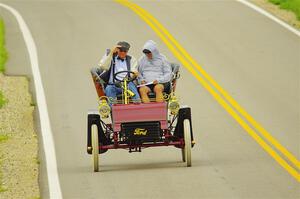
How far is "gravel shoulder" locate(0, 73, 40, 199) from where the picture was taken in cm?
1592

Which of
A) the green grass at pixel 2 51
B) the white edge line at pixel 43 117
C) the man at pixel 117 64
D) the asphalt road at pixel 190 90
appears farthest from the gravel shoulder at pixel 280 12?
the man at pixel 117 64

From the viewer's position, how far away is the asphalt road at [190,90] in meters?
15.9

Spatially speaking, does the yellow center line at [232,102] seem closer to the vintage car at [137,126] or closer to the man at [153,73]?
the vintage car at [137,126]

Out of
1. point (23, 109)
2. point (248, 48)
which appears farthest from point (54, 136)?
point (248, 48)

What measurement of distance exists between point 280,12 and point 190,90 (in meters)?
9.76

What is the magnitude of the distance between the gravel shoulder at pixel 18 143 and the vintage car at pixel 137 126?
1.10 meters

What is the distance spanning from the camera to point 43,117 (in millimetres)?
22016

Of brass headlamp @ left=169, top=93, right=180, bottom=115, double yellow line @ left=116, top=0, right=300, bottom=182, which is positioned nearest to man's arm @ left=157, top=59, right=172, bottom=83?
brass headlamp @ left=169, top=93, right=180, bottom=115

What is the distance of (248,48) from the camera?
29000 mm

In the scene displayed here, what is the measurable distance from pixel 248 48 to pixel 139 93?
38.9 feet

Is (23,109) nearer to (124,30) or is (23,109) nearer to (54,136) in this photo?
(54,136)

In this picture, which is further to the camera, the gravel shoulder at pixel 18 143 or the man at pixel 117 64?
the man at pixel 117 64

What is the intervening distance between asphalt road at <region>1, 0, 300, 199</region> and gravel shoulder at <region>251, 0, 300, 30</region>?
25.1 inches

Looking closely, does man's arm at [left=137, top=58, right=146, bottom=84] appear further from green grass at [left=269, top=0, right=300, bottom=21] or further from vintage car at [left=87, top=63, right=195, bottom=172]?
green grass at [left=269, top=0, right=300, bottom=21]
